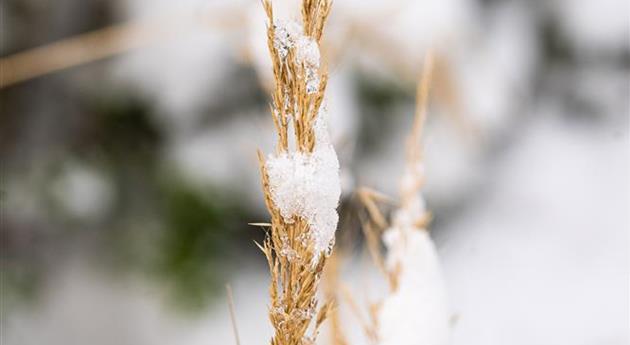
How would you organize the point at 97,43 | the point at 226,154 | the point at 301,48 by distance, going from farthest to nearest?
the point at 226,154
the point at 97,43
the point at 301,48

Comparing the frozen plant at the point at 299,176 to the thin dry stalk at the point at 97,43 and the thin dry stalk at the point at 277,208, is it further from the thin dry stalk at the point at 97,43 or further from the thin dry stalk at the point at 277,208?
the thin dry stalk at the point at 97,43

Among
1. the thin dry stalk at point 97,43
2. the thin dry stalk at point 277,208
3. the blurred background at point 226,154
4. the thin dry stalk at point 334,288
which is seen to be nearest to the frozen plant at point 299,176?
the thin dry stalk at point 277,208

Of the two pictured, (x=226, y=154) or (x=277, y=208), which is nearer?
(x=277, y=208)

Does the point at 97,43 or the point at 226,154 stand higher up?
the point at 97,43

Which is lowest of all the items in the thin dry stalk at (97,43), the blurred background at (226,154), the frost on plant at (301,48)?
the blurred background at (226,154)

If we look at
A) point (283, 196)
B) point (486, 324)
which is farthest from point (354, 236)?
point (486, 324)

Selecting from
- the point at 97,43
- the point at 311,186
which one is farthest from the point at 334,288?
the point at 97,43

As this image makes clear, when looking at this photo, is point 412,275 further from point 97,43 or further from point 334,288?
point 97,43

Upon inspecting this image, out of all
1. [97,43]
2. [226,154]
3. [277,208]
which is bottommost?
[226,154]
